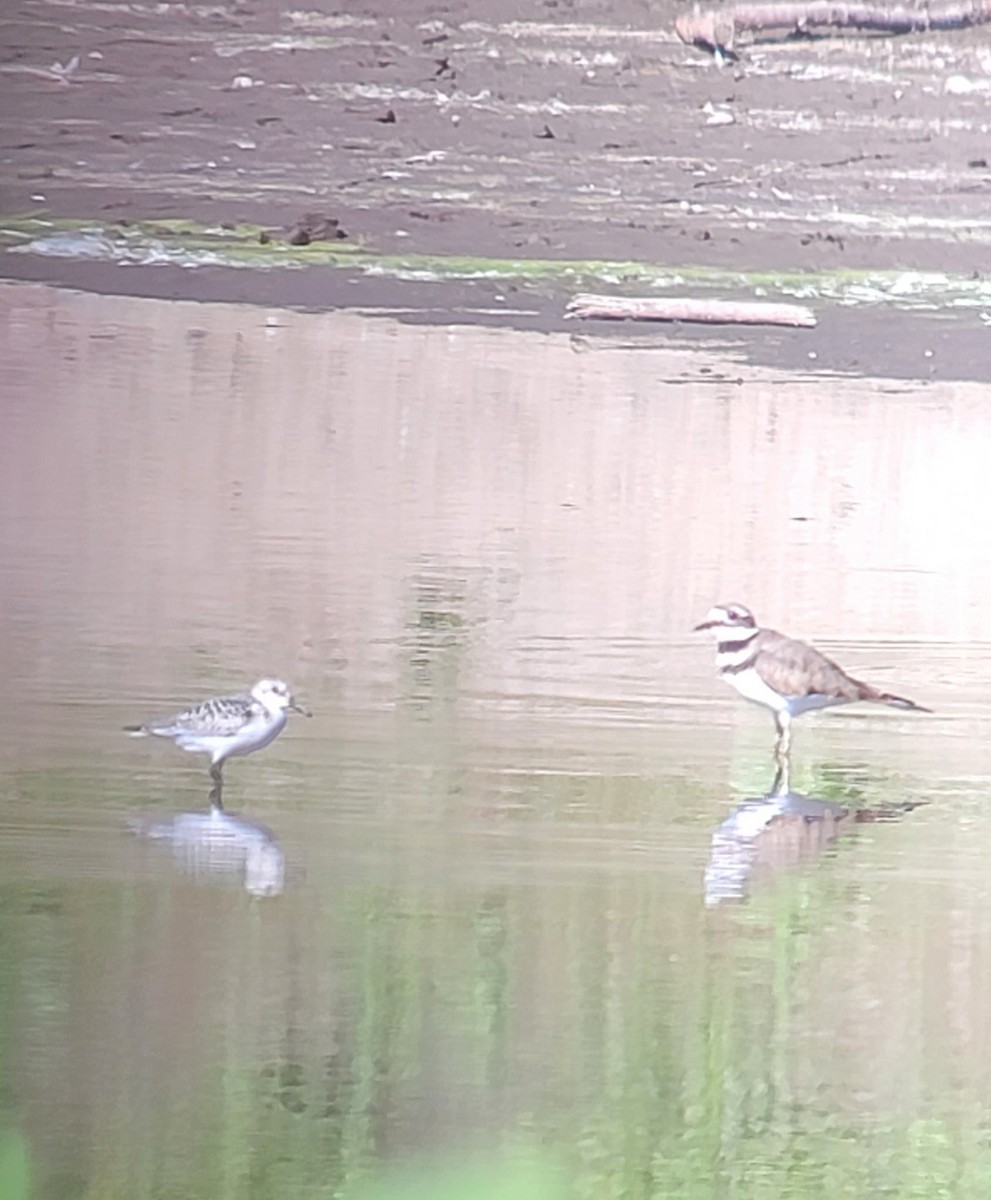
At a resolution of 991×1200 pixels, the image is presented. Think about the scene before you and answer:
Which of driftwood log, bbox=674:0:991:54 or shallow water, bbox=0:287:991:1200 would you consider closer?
shallow water, bbox=0:287:991:1200

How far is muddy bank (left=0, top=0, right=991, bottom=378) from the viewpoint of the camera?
1999 mm

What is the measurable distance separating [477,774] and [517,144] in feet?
2.22

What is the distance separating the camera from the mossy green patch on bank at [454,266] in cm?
203

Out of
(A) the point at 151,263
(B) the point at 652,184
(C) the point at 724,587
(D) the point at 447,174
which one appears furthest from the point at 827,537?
(A) the point at 151,263

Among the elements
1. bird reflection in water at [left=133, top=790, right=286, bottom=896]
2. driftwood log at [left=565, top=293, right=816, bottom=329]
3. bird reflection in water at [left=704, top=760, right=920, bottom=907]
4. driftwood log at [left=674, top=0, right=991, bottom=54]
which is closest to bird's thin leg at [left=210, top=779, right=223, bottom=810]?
bird reflection in water at [left=133, top=790, right=286, bottom=896]

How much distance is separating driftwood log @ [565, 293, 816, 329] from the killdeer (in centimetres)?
32

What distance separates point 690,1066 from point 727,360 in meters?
0.74

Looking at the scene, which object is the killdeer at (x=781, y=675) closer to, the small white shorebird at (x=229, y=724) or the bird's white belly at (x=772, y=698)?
the bird's white belly at (x=772, y=698)

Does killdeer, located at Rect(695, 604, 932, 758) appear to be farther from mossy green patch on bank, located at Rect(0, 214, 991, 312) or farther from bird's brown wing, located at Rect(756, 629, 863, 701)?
mossy green patch on bank, located at Rect(0, 214, 991, 312)

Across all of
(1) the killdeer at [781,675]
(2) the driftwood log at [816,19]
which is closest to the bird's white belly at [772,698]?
(1) the killdeer at [781,675]

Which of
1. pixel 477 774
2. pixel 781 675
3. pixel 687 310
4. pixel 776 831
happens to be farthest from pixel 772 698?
pixel 687 310

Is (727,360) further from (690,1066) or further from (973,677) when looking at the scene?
(690,1066)

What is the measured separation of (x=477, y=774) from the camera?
1.96m

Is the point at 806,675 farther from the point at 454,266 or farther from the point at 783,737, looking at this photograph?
the point at 454,266
